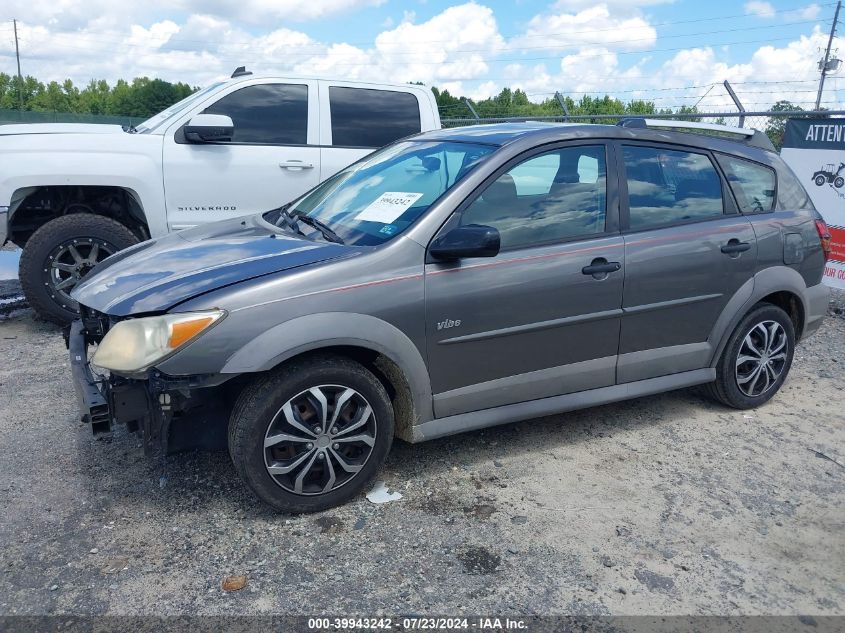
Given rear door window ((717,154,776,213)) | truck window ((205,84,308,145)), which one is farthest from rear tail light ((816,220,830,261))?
truck window ((205,84,308,145))

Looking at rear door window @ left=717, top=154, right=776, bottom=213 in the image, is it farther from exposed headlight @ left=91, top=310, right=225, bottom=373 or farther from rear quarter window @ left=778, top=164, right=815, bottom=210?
exposed headlight @ left=91, top=310, right=225, bottom=373

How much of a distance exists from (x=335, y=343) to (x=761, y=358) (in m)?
2.94

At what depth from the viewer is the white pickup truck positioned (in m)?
5.74

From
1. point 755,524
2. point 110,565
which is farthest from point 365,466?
point 755,524

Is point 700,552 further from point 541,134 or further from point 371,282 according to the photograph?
point 541,134

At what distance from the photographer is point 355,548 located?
121 inches

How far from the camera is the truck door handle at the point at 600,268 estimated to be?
3733 millimetres

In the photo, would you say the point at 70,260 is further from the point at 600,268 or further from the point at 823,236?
the point at 823,236

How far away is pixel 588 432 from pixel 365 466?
1565 millimetres

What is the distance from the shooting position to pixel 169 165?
6012mm

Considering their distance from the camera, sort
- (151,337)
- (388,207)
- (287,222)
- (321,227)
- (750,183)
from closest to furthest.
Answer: (151,337)
(388,207)
(321,227)
(287,222)
(750,183)

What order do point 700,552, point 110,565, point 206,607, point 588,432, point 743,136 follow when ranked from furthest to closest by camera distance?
point 743,136 < point 588,432 < point 700,552 < point 110,565 < point 206,607

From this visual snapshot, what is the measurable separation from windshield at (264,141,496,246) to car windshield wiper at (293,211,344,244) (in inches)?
0.7

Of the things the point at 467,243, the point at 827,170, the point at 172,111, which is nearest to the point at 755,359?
the point at 467,243
